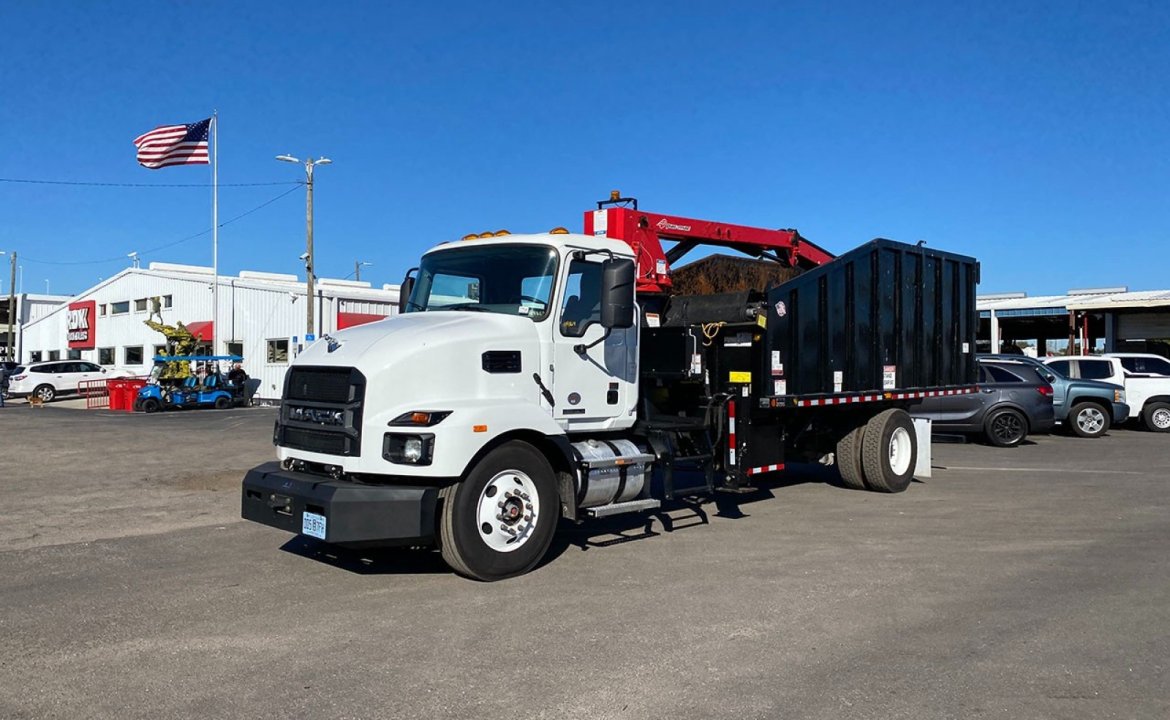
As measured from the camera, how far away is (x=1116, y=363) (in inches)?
774

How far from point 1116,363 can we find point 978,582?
53.1 ft

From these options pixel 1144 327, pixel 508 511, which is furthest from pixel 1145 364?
pixel 508 511

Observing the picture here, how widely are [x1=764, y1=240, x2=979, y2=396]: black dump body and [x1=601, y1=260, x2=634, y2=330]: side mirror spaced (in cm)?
226

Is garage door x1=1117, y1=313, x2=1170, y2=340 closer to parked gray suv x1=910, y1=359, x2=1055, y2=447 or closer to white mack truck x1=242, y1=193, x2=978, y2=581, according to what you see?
parked gray suv x1=910, y1=359, x2=1055, y2=447

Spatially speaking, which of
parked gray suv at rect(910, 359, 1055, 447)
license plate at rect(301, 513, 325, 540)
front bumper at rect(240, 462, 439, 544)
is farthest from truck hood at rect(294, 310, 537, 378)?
parked gray suv at rect(910, 359, 1055, 447)

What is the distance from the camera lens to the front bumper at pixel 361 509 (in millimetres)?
5816

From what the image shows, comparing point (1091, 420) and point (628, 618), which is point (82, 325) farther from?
point (628, 618)

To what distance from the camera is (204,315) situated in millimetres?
37469

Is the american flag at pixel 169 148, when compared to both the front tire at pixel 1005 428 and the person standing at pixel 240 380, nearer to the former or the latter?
the person standing at pixel 240 380

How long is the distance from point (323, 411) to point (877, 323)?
260 inches

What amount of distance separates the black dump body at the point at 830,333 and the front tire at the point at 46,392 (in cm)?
3402

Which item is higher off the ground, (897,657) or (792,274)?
(792,274)

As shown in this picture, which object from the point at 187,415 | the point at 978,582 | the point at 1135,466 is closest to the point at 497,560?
the point at 978,582

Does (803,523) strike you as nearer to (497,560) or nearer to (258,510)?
(497,560)
